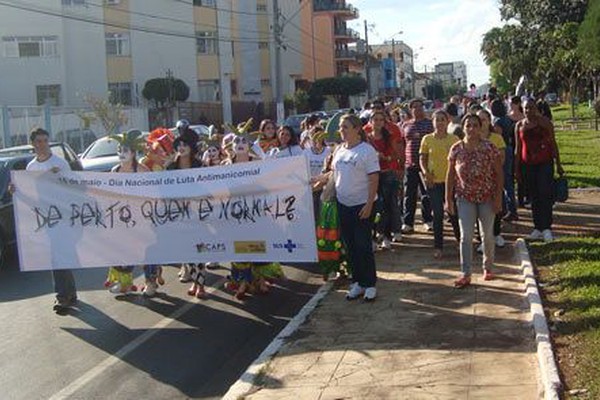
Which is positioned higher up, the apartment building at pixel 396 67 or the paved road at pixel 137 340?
the apartment building at pixel 396 67

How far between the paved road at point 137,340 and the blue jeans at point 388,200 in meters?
1.29

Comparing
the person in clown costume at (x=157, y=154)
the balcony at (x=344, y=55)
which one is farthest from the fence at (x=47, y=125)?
the balcony at (x=344, y=55)

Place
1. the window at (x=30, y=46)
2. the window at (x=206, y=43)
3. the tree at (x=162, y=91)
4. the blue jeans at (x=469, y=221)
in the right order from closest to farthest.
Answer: the blue jeans at (x=469, y=221)
the window at (x=30, y=46)
the tree at (x=162, y=91)
the window at (x=206, y=43)

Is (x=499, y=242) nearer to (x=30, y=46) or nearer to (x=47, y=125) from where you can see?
(x=47, y=125)

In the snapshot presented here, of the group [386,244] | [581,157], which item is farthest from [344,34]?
[386,244]

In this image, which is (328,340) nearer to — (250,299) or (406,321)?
(406,321)

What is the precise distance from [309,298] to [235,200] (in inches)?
54.9

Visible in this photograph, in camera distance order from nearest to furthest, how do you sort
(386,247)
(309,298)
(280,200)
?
(280,200), (309,298), (386,247)

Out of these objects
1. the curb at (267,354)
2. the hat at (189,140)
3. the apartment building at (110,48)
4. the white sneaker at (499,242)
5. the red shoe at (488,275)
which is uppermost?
the apartment building at (110,48)

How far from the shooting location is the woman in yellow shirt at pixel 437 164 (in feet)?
34.2

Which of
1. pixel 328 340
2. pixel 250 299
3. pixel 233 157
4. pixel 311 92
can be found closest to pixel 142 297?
pixel 250 299

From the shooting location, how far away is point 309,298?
9.43 m

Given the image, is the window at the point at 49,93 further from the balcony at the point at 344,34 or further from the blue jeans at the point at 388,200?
the balcony at the point at 344,34

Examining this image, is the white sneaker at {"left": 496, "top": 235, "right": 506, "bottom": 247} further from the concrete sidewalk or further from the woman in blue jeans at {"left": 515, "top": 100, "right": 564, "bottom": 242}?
the concrete sidewalk
